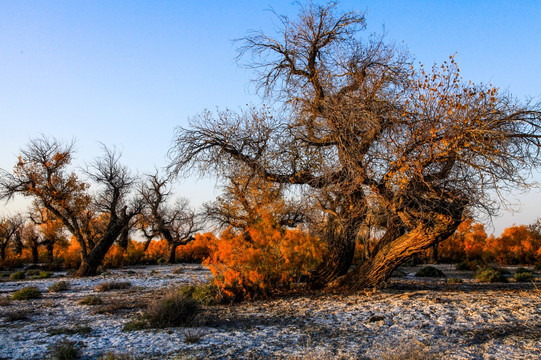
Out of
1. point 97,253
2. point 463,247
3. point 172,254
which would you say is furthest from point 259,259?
point 463,247

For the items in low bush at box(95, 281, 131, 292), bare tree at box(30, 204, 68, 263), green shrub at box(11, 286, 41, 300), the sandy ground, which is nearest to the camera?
the sandy ground

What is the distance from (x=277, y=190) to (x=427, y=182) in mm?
4735

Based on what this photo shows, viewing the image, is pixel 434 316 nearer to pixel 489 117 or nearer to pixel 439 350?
pixel 439 350

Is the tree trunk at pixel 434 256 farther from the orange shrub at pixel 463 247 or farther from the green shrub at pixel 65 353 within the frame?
the green shrub at pixel 65 353

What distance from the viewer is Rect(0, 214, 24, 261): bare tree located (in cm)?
2772

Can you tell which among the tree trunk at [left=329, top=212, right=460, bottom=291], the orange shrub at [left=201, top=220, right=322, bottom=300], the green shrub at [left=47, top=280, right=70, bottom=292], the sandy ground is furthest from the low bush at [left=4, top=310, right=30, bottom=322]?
the tree trunk at [left=329, top=212, right=460, bottom=291]

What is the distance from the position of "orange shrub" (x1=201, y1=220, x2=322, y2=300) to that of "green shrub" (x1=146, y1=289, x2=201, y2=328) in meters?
1.82

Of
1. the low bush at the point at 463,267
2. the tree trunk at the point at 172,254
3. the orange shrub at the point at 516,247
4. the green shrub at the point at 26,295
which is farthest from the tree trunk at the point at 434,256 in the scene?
the green shrub at the point at 26,295

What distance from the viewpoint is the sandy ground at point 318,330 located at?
18.5 feet

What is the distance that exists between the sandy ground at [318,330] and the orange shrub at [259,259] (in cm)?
61

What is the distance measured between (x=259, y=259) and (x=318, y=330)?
3.26 meters

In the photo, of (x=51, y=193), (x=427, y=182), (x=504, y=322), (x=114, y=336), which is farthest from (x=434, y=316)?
(x=51, y=193)

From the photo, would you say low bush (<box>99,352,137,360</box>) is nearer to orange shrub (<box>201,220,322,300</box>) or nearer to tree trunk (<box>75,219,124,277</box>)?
orange shrub (<box>201,220,322,300</box>)

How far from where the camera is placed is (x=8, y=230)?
30.8 metres
